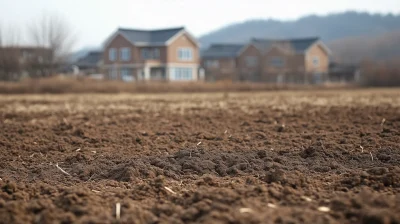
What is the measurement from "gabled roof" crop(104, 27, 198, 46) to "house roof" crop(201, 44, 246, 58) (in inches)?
393

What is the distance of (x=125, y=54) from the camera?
A: 164 ft

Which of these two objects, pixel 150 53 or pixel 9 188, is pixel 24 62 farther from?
pixel 9 188

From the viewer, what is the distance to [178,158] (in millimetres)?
6930

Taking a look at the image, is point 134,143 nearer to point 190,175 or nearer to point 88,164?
point 88,164

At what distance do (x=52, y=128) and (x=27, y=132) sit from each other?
68 cm

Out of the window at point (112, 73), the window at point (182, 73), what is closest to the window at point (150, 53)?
the window at point (182, 73)

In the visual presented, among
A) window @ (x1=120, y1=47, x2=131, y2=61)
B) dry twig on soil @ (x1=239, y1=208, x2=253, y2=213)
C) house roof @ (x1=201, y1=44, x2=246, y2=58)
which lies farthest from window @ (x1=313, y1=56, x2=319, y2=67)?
dry twig on soil @ (x1=239, y1=208, x2=253, y2=213)

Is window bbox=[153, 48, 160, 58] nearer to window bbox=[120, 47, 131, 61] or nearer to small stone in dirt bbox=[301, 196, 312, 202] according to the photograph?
window bbox=[120, 47, 131, 61]

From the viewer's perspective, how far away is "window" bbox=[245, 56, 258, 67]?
57.5 meters

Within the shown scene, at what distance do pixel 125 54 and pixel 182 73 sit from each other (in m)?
6.76

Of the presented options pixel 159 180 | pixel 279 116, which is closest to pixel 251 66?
pixel 279 116

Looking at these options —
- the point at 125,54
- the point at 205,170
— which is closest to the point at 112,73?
the point at 125,54

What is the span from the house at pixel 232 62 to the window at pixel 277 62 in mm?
2053

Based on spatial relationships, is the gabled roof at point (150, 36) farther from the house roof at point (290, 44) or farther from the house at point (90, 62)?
the house at point (90, 62)
